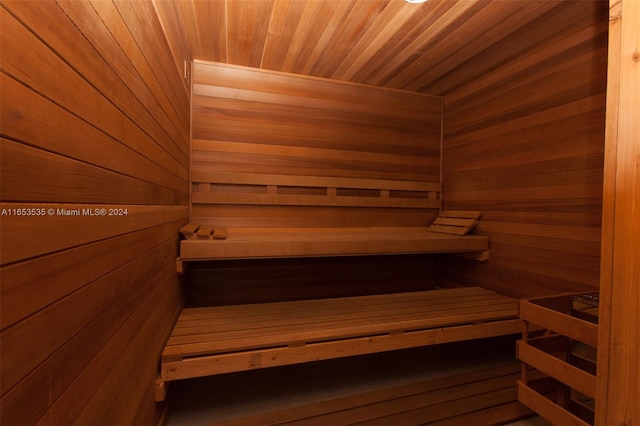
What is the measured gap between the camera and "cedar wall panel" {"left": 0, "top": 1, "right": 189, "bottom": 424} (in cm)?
45

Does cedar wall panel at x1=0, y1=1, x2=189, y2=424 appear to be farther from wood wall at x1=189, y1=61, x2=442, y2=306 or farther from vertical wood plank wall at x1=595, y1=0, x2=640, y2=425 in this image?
vertical wood plank wall at x1=595, y1=0, x2=640, y2=425

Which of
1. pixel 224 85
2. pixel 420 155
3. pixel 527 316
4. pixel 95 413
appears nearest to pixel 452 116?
pixel 420 155

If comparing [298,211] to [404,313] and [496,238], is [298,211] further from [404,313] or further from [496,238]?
[496,238]

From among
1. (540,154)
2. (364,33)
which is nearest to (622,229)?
(540,154)

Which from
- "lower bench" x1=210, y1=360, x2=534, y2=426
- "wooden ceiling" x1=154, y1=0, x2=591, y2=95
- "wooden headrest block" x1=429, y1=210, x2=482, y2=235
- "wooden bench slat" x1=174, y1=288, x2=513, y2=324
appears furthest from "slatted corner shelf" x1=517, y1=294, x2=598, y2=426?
"wooden ceiling" x1=154, y1=0, x2=591, y2=95

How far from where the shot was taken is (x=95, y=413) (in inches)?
28.5

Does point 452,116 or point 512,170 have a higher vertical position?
point 452,116

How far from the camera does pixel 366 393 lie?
6.40 ft

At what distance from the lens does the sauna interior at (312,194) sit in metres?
0.56

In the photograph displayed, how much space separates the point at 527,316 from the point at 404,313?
2.40 feet

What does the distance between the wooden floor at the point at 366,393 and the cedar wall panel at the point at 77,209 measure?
2.68 ft

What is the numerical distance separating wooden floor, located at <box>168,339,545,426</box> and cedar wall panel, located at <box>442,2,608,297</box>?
792 mm

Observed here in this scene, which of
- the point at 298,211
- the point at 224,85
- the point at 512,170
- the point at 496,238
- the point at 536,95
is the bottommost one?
the point at 496,238

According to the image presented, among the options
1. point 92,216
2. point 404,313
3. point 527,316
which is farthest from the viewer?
point 404,313
